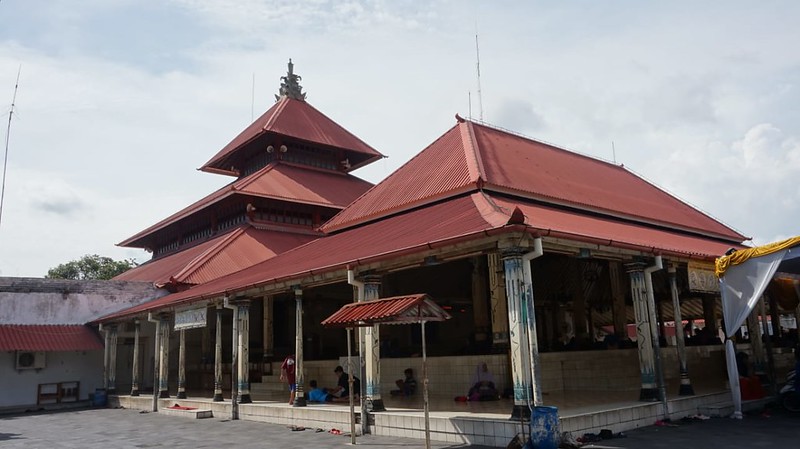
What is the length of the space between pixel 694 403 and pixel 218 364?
10.9 m

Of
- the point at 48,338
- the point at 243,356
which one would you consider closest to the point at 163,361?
the point at 243,356

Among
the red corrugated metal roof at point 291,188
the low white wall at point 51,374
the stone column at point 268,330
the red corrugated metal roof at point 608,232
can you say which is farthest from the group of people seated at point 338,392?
the low white wall at point 51,374

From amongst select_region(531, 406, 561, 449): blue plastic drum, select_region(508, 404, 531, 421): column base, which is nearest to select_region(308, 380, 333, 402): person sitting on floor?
select_region(508, 404, 531, 421): column base

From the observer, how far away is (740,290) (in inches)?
447

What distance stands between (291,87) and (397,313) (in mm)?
23667

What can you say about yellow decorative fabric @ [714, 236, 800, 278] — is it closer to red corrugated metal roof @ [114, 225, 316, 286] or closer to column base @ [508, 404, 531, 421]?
column base @ [508, 404, 531, 421]

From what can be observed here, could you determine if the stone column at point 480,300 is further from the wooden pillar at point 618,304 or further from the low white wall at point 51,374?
the low white wall at point 51,374

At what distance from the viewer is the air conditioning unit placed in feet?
68.7

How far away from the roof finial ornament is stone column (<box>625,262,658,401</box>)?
21792mm

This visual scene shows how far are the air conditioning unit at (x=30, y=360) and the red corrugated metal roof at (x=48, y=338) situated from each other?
867 millimetres

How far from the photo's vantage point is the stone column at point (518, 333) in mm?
8828

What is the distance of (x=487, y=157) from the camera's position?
50.3 feet

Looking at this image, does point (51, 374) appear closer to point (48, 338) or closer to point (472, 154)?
point (48, 338)

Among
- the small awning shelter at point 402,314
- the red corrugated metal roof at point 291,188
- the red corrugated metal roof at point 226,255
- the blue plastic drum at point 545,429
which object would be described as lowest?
the blue plastic drum at point 545,429
